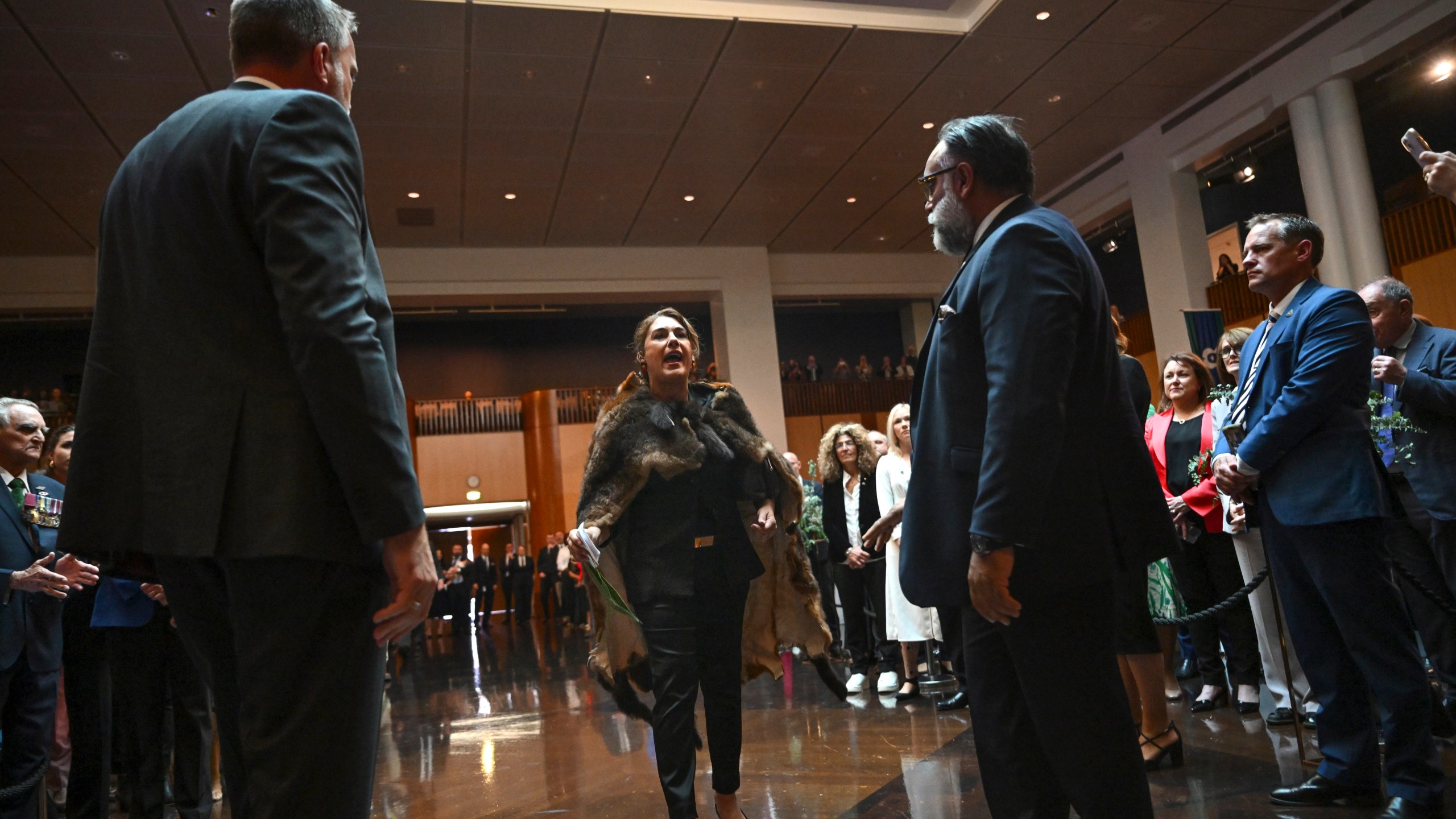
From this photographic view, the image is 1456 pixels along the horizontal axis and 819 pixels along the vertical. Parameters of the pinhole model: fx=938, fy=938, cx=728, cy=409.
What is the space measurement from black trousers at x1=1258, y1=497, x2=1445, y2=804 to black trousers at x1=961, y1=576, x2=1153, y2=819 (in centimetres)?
128

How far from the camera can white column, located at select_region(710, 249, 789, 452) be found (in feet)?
49.4

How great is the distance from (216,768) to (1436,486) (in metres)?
5.40

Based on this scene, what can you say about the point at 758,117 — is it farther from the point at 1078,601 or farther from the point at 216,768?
the point at 1078,601

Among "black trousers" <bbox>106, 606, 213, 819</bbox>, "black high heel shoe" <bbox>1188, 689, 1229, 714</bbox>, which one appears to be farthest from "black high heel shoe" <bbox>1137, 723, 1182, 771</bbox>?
"black trousers" <bbox>106, 606, 213, 819</bbox>

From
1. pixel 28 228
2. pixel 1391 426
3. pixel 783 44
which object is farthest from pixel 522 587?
pixel 1391 426

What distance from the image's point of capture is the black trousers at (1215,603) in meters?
4.23

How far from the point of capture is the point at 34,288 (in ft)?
43.3

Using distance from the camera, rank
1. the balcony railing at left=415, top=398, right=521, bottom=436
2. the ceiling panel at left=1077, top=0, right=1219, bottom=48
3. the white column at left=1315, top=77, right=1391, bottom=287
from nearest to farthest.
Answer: the ceiling panel at left=1077, top=0, right=1219, bottom=48 → the white column at left=1315, top=77, right=1391, bottom=287 → the balcony railing at left=415, top=398, right=521, bottom=436

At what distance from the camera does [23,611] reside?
3182 mm

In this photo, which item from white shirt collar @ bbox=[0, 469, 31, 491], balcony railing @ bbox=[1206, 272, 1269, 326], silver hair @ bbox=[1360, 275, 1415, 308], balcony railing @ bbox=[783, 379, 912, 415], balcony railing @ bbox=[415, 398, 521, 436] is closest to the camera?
white shirt collar @ bbox=[0, 469, 31, 491]

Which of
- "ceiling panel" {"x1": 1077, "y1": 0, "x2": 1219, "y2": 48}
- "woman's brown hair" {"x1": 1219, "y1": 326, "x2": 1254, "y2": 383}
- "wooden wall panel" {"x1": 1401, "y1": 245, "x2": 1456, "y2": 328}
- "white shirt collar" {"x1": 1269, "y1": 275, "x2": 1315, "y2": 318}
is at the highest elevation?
"ceiling panel" {"x1": 1077, "y1": 0, "x2": 1219, "y2": 48}

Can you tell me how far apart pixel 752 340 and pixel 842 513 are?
9.26m

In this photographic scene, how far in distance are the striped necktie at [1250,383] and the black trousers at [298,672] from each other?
2724 mm

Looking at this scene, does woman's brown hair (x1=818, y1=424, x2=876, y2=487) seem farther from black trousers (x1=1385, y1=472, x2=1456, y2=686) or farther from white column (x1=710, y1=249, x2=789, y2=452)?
white column (x1=710, y1=249, x2=789, y2=452)
